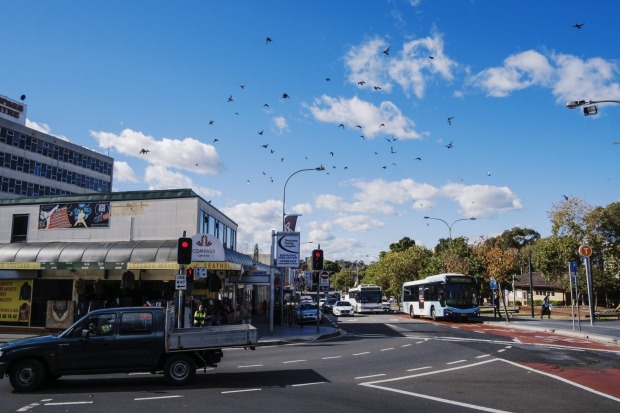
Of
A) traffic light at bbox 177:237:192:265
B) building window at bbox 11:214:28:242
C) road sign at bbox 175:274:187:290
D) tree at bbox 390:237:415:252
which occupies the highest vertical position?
tree at bbox 390:237:415:252

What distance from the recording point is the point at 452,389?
36.3 ft

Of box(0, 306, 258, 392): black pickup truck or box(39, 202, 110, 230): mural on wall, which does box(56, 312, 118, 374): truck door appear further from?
box(39, 202, 110, 230): mural on wall

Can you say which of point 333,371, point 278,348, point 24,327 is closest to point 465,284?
point 278,348

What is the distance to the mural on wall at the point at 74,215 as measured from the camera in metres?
29.4

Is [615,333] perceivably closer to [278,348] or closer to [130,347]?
[278,348]

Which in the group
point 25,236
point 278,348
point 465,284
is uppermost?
point 25,236

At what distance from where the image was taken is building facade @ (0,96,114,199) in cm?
6316

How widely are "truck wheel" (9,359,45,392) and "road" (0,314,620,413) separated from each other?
23 centimetres

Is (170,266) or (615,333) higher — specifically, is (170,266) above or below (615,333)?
above

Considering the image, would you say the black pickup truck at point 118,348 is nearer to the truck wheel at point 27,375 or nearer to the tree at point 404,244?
the truck wheel at point 27,375

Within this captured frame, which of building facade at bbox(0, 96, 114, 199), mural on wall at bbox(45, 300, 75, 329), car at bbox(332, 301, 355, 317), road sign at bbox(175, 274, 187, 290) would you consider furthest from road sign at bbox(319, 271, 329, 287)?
building facade at bbox(0, 96, 114, 199)

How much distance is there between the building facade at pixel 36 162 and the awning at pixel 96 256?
131 feet

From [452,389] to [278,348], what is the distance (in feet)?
33.6

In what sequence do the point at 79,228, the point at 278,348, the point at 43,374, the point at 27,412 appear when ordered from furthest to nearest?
the point at 79,228
the point at 278,348
the point at 43,374
the point at 27,412
